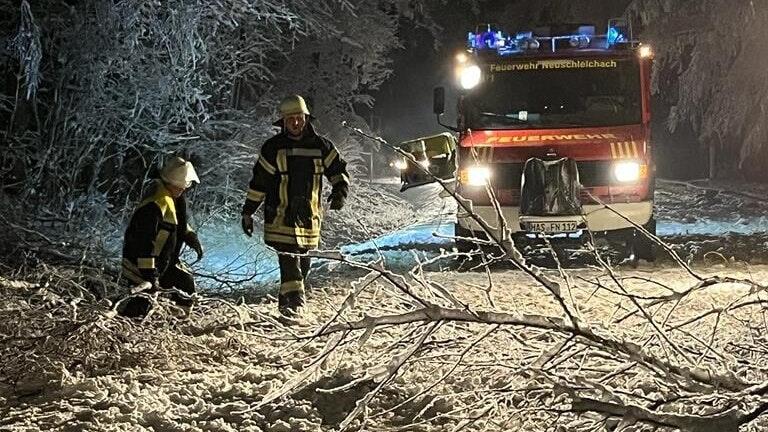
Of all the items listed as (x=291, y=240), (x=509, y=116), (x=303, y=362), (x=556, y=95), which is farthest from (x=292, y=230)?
(x=556, y=95)

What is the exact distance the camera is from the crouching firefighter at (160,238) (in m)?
5.62

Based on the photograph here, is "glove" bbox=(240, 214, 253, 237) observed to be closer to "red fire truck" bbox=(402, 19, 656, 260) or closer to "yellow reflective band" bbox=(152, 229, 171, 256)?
"yellow reflective band" bbox=(152, 229, 171, 256)

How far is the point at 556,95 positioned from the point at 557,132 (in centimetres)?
47

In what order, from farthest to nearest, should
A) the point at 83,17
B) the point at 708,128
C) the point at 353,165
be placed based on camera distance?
the point at 353,165
the point at 708,128
the point at 83,17

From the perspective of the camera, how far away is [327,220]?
1434 cm

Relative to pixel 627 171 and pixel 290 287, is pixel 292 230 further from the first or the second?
pixel 627 171

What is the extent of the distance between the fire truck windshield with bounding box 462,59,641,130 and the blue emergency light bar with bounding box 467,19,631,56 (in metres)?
0.29

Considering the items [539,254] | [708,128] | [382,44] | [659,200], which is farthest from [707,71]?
[539,254]

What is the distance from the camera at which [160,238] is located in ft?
19.0

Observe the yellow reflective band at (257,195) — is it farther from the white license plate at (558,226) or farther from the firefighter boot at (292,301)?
the white license plate at (558,226)

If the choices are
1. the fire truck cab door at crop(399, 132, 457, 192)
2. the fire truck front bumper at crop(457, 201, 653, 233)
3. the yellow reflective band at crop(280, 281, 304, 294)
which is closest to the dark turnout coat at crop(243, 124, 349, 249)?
the yellow reflective band at crop(280, 281, 304, 294)

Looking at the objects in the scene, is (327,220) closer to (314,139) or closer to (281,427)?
(314,139)

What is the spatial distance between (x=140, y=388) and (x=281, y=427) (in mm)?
999

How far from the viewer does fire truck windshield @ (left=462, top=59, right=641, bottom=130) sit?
9141 mm
